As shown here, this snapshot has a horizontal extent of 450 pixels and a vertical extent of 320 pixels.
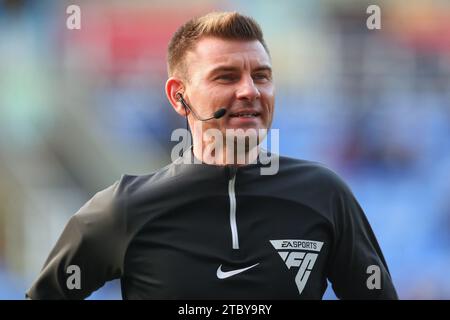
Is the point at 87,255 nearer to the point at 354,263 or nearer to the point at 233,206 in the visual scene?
the point at 233,206

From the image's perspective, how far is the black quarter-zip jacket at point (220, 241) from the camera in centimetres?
159

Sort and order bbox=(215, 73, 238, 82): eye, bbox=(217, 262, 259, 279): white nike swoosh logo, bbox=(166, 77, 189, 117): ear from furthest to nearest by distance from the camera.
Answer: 1. bbox=(166, 77, 189, 117): ear
2. bbox=(215, 73, 238, 82): eye
3. bbox=(217, 262, 259, 279): white nike swoosh logo

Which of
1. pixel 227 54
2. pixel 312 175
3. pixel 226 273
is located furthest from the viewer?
pixel 312 175

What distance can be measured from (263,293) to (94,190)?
150 cm

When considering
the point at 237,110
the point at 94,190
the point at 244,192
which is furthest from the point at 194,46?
the point at 94,190

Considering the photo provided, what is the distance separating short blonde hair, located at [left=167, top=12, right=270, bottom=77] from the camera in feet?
5.68

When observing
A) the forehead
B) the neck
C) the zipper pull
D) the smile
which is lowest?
the zipper pull

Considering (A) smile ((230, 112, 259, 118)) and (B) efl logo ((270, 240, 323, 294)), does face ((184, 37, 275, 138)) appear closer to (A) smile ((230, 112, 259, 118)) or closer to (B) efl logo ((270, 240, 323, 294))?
(A) smile ((230, 112, 259, 118))

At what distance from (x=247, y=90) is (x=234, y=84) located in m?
0.05

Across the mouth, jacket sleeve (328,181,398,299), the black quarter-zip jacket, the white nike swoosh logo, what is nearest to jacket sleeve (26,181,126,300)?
the black quarter-zip jacket

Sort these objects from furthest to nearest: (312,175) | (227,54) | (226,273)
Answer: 1. (312,175)
2. (227,54)
3. (226,273)

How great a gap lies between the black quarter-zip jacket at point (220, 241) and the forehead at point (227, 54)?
27cm

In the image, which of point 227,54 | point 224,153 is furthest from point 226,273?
point 227,54

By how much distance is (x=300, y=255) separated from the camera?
1.61 m
